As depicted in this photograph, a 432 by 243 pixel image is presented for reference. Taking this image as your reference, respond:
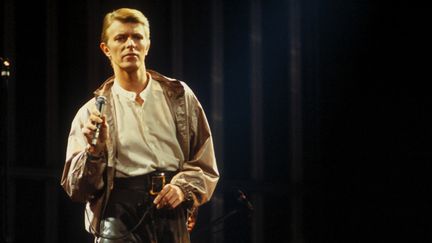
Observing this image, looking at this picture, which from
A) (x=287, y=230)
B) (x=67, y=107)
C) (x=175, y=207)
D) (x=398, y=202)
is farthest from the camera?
(x=67, y=107)

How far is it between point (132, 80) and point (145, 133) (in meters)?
0.20

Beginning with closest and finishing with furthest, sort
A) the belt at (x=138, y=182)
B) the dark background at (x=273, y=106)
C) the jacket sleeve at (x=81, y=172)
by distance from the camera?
the jacket sleeve at (x=81, y=172), the belt at (x=138, y=182), the dark background at (x=273, y=106)

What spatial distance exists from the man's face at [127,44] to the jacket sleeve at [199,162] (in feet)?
0.78

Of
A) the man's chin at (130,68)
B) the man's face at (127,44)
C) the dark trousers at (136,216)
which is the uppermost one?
the man's face at (127,44)

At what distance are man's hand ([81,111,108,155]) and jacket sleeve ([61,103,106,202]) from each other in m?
0.06

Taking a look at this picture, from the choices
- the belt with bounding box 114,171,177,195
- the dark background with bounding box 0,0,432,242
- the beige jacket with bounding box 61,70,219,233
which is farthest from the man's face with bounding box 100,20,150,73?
the dark background with bounding box 0,0,432,242

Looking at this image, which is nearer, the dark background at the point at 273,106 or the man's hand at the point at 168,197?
the man's hand at the point at 168,197

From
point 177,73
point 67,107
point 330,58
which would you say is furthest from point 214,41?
point 67,107

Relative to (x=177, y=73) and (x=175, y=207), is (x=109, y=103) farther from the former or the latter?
(x=177, y=73)

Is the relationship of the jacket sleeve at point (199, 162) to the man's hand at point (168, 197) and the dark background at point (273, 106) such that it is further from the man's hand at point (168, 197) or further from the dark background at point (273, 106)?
the dark background at point (273, 106)

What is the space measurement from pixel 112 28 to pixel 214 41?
2120 millimetres

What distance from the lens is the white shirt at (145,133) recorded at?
7.84 ft

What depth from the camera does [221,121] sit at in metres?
4.55

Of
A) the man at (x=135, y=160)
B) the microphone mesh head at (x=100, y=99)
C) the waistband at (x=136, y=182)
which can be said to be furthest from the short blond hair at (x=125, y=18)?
the waistband at (x=136, y=182)
